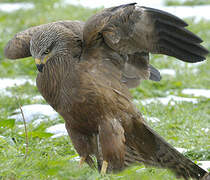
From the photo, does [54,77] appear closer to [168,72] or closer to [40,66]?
[40,66]

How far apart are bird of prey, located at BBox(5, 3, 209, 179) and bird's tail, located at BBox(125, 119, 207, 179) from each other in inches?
0.5

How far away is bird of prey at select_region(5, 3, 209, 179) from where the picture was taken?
520cm

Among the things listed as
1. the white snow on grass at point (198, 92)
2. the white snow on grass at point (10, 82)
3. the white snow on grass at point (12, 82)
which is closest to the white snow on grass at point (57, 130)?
the white snow on grass at point (10, 82)

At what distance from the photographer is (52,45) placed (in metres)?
5.32

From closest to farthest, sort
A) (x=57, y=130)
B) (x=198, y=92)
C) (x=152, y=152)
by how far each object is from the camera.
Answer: (x=152, y=152) < (x=57, y=130) < (x=198, y=92)

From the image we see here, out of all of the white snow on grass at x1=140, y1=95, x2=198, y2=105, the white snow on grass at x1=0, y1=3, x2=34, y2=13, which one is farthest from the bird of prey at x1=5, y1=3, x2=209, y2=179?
the white snow on grass at x1=0, y1=3, x2=34, y2=13

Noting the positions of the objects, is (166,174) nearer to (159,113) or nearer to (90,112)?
(90,112)

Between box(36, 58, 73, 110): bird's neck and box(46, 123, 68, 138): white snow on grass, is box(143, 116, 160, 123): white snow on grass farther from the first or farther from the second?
box(36, 58, 73, 110): bird's neck

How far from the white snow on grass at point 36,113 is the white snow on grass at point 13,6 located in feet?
20.3

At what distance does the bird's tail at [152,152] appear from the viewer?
5531 millimetres

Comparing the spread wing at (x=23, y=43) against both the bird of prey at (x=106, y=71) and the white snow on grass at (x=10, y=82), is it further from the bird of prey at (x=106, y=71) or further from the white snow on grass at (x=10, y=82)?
the white snow on grass at (x=10, y=82)

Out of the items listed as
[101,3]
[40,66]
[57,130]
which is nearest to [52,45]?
[40,66]

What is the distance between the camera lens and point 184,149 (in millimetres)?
6066

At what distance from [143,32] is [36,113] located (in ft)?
7.93
